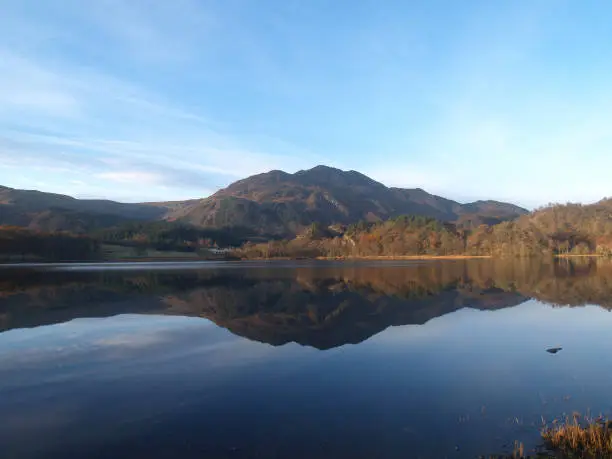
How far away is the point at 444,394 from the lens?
14047 millimetres

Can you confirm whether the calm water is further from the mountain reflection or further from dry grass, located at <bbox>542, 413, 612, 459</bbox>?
dry grass, located at <bbox>542, 413, 612, 459</bbox>

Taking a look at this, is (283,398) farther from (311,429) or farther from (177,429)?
(177,429)

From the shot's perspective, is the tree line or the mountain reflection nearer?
the mountain reflection

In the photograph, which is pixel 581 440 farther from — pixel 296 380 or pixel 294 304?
pixel 294 304

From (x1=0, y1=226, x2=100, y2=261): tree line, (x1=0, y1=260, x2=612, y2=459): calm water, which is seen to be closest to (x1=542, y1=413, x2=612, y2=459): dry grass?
(x1=0, y1=260, x2=612, y2=459): calm water

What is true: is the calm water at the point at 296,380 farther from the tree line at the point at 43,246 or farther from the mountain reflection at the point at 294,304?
the tree line at the point at 43,246

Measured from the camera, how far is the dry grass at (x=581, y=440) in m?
9.13

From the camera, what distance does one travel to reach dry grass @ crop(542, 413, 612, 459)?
9.13 m

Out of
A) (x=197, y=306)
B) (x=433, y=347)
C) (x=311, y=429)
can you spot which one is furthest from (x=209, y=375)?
(x=197, y=306)

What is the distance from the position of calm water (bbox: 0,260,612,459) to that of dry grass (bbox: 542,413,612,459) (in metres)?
0.50

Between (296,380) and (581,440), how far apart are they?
9.03 meters

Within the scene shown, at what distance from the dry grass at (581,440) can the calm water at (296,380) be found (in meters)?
0.50

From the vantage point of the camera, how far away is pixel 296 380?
15969 millimetres

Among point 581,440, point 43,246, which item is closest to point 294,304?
point 581,440
